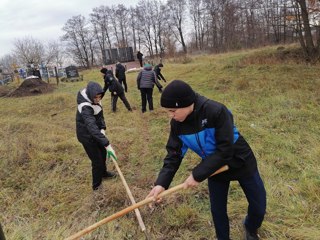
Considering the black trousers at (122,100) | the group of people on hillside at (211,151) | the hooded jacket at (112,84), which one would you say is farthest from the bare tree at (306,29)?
the group of people on hillside at (211,151)

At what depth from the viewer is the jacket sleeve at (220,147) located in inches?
72.5

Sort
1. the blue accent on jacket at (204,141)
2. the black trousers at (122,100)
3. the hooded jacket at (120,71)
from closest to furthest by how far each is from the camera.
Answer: the blue accent on jacket at (204,141), the black trousers at (122,100), the hooded jacket at (120,71)

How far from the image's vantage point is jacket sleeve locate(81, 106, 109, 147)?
11.4ft

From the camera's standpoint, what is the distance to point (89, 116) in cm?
354

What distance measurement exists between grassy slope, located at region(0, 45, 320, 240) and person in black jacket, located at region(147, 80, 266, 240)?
818mm

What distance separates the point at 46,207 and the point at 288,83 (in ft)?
26.0

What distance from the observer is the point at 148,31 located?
5391 cm

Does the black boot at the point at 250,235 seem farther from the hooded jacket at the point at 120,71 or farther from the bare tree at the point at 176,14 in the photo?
the bare tree at the point at 176,14

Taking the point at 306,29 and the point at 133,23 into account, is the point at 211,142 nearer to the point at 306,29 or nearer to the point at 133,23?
the point at 306,29

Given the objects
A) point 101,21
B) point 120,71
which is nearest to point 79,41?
point 101,21

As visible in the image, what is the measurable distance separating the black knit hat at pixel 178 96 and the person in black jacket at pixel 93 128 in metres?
1.85

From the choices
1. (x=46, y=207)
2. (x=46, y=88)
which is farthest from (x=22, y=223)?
(x=46, y=88)

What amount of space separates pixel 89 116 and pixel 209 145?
205cm

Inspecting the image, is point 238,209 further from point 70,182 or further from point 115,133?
point 115,133
